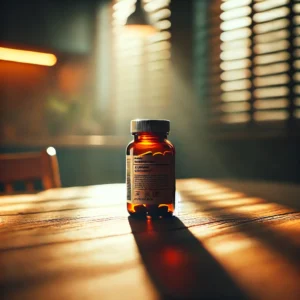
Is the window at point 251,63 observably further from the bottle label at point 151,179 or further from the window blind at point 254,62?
the bottle label at point 151,179

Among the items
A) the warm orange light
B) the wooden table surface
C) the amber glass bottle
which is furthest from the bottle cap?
the warm orange light

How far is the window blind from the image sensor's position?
2.39 meters

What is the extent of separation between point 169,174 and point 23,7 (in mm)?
4161

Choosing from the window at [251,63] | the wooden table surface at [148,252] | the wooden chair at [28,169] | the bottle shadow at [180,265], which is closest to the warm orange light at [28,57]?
the window at [251,63]

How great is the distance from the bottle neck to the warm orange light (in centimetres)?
365

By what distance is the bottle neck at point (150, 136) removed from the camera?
750 millimetres

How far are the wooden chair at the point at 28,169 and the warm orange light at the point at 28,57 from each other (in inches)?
118

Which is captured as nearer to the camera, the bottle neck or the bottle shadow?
the bottle shadow

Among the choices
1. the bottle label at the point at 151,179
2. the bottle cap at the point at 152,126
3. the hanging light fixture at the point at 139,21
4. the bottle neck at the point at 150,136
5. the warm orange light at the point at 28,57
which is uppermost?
the hanging light fixture at the point at 139,21

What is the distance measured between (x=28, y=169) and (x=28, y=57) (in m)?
3.12

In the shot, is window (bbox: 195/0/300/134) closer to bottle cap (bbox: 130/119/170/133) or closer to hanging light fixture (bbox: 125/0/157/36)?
hanging light fixture (bbox: 125/0/157/36)

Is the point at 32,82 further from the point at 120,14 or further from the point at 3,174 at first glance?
the point at 3,174

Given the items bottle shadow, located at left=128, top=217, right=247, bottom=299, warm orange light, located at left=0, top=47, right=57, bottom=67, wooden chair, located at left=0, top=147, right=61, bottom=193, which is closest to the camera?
bottle shadow, located at left=128, top=217, right=247, bottom=299

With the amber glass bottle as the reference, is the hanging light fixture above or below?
above
